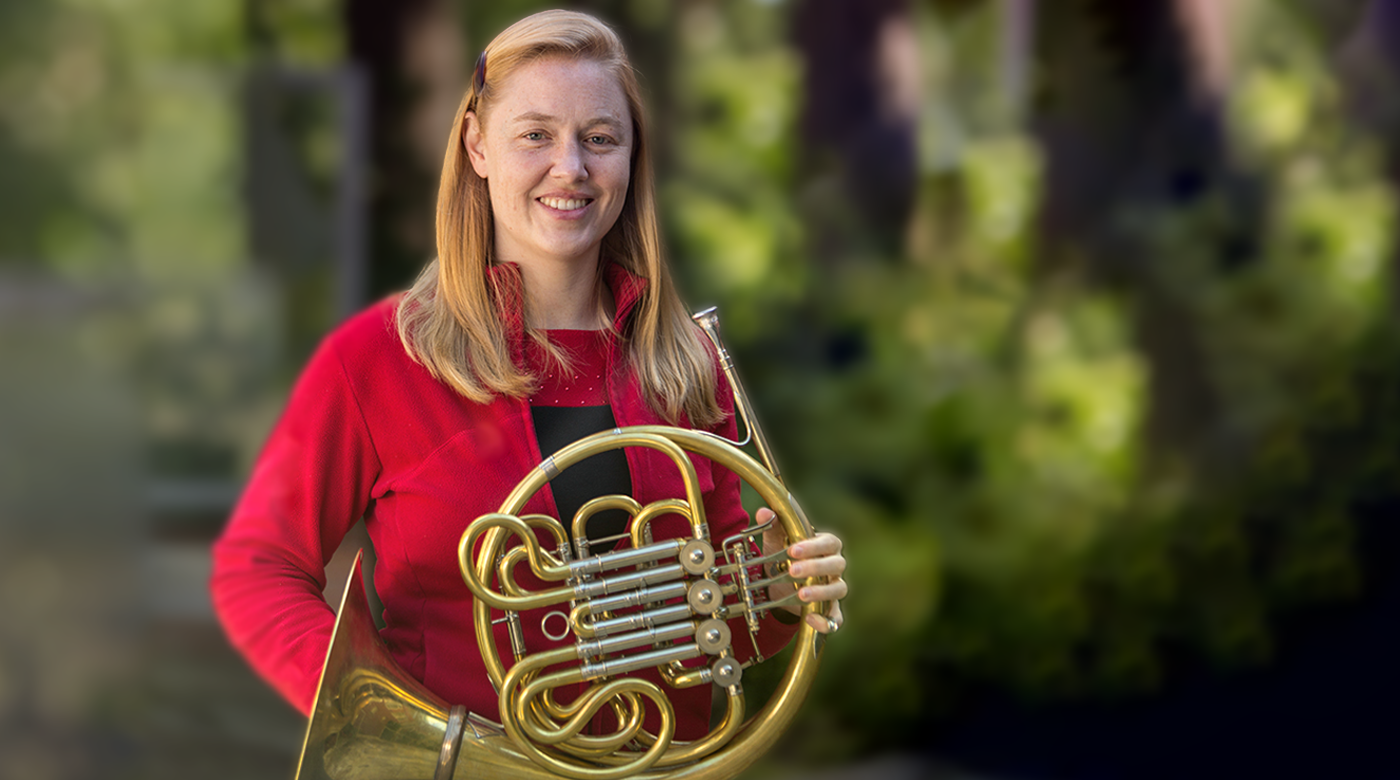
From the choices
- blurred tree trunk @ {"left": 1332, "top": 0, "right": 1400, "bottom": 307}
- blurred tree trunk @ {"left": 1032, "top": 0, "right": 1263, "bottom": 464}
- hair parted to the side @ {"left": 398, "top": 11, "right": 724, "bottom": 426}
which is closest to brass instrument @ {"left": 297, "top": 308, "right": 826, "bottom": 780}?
hair parted to the side @ {"left": 398, "top": 11, "right": 724, "bottom": 426}

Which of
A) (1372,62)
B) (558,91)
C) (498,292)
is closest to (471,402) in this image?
(498,292)

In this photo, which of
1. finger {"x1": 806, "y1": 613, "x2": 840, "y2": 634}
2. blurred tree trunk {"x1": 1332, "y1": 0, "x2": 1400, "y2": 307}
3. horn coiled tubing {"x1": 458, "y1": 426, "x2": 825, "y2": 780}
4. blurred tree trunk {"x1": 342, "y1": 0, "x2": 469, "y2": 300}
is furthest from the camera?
blurred tree trunk {"x1": 1332, "y1": 0, "x2": 1400, "y2": 307}

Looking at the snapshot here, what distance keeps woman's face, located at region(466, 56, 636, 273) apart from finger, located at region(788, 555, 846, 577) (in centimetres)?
43

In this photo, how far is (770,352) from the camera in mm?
3518

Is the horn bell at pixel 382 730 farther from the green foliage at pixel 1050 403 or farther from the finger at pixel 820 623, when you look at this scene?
the green foliage at pixel 1050 403

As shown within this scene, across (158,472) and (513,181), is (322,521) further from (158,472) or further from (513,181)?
(158,472)

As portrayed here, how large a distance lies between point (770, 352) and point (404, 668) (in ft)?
7.35

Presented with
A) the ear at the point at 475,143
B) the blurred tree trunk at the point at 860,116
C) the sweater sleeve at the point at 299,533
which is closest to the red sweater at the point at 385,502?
the sweater sleeve at the point at 299,533

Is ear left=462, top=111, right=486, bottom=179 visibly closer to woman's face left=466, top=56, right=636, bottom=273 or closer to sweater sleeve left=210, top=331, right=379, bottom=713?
woman's face left=466, top=56, right=636, bottom=273

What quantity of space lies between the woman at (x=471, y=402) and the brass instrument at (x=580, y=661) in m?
0.06

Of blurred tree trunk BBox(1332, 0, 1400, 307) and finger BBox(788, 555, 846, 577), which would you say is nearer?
finger BBox(788, 555, 846, 577)

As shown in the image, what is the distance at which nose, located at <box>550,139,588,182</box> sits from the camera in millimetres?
1323

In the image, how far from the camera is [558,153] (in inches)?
52.4

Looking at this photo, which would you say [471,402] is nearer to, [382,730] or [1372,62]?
[382,730]
